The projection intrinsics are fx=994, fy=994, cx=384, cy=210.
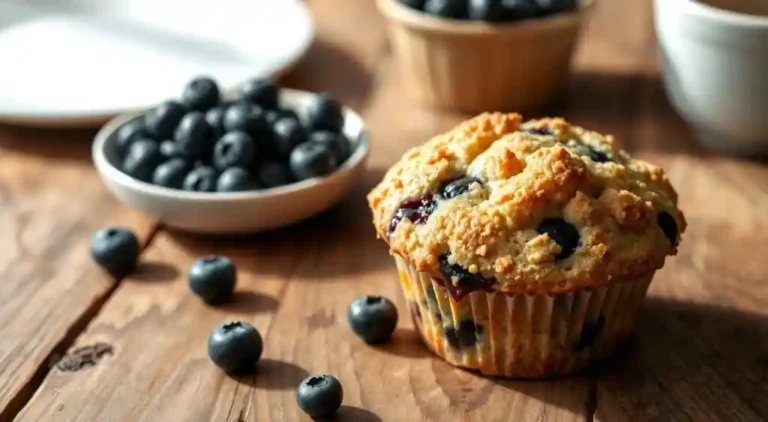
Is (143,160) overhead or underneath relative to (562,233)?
underneath

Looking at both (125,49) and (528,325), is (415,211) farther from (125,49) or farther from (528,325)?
(125,49)

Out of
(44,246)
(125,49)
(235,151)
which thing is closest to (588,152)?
(235,151)

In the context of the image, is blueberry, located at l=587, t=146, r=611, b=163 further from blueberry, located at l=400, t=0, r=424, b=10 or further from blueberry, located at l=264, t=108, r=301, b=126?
blueberry, located at l=400, t=0, r=424, b=10

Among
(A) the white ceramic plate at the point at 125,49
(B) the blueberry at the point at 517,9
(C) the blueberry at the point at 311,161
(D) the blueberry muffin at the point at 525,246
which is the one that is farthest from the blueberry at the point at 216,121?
Result: (B) the blueberry at the point at 517,9

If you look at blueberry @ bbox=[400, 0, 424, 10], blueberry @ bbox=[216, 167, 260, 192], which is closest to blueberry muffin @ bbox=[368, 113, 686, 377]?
blueberry @ bbox=[216, 167, 260, 192]

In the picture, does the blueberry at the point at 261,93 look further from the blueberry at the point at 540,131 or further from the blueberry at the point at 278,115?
the blueberry at the point at 540,131

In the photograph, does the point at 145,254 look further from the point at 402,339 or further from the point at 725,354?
the point at 725,354
